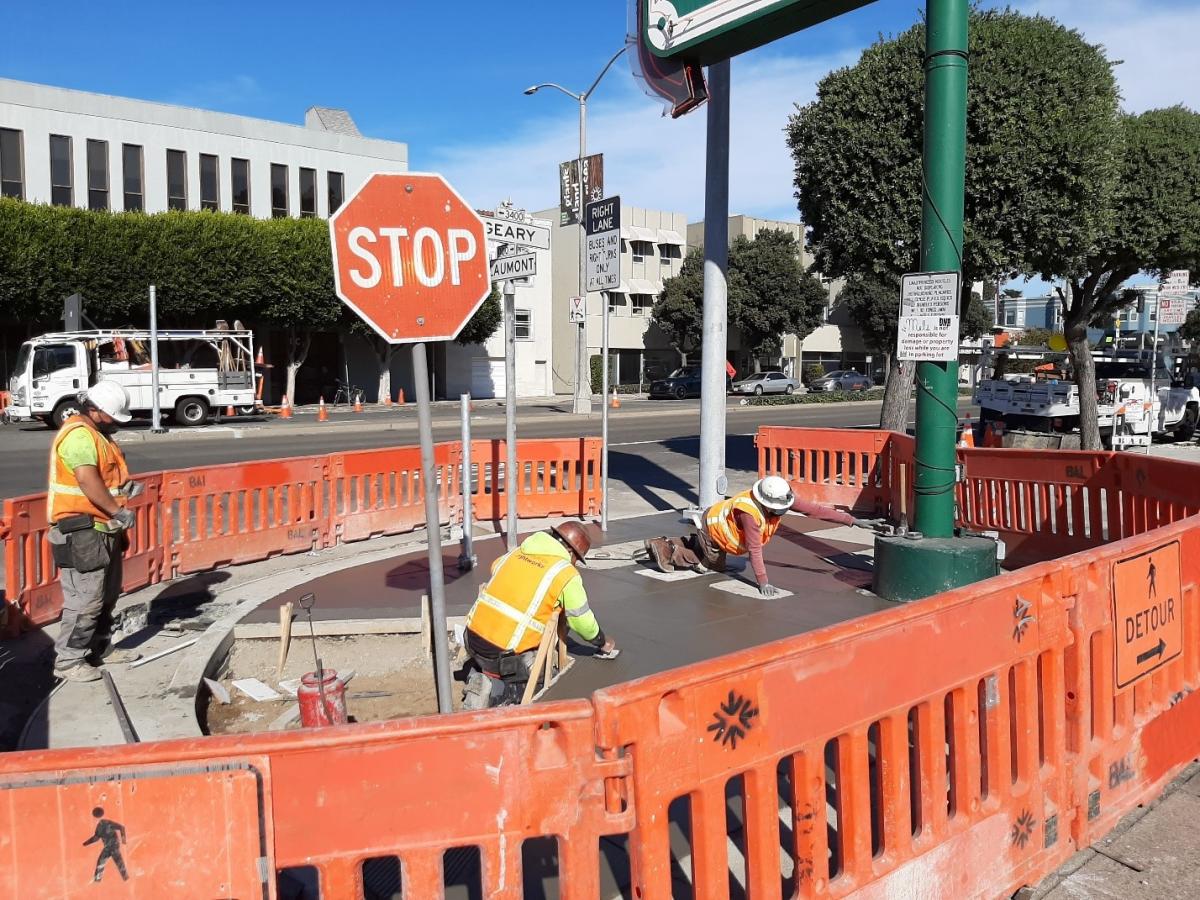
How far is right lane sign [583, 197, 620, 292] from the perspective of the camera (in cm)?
921

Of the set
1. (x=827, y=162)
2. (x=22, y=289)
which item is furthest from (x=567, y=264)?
(x=827, y=162)

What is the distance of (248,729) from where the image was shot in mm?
5477

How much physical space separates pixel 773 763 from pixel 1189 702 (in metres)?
2.84

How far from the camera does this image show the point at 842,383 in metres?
52.1

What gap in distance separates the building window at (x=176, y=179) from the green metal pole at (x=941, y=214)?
119 ft

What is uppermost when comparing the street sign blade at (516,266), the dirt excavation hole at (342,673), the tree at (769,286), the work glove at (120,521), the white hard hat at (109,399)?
the tree at (769,286)

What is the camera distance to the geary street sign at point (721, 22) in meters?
8.04

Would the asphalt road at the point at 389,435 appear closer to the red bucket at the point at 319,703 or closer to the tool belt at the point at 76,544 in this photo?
the tool belt at the point at 76,544

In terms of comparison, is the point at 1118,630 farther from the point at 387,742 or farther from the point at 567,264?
the point at 567,264

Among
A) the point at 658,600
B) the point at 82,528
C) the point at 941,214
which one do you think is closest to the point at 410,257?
Result: the point at 82,528

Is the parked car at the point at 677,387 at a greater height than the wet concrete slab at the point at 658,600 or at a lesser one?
greater

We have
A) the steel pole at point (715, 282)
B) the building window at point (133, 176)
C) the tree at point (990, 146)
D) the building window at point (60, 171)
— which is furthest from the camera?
the building window at point (133, 176)

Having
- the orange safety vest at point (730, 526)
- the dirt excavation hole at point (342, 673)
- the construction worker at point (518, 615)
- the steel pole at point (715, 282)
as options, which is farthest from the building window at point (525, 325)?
the construction worker at point (518, 615)

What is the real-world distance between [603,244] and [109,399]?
15.8ft
